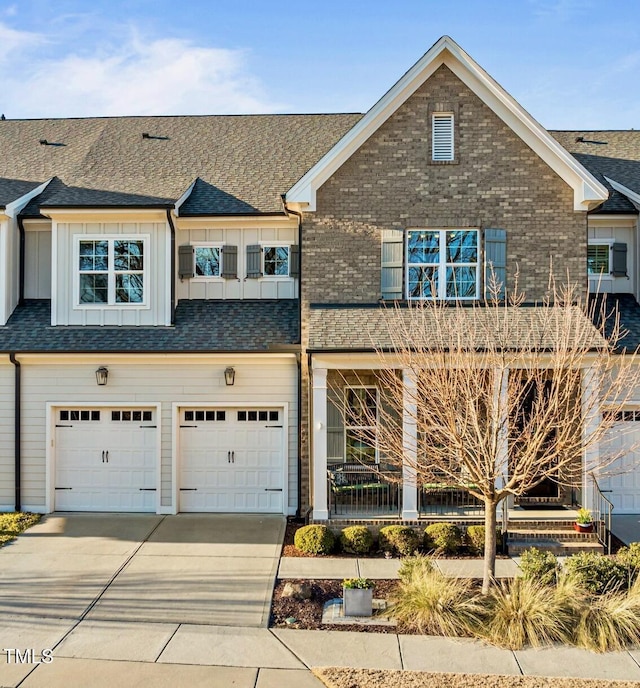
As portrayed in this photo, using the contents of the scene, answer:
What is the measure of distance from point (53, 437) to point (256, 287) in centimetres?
545

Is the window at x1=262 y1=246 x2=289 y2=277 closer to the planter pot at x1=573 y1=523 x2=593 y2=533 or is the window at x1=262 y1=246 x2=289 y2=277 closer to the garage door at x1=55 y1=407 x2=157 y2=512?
the garage door at x1=55 y1=407 x2=157 y2=512

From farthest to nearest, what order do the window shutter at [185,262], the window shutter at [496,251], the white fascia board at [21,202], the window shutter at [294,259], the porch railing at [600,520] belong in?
1. the window shutter at [185,262]
2. the window shutter at [294,259]
3. the white fascia board at [21,202]
4. the window shutter at [496,251]
5. the porch railing at [600,520]

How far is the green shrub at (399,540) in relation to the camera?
10078 millimetres

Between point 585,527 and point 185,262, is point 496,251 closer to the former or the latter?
point 585,527

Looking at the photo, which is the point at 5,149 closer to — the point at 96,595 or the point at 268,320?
the point at 268,320

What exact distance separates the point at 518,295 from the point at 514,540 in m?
4.75

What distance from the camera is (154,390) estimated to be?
12.6 m

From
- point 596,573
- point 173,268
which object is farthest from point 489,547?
point 173,268

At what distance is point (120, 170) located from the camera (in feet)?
48.1

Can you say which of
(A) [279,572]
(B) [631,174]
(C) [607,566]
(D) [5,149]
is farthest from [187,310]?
(B) [631,174]

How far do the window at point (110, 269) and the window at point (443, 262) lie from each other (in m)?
5.88

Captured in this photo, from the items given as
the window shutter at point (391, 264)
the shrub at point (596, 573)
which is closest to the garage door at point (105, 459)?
Answer: the window shutter at point (391, 264)

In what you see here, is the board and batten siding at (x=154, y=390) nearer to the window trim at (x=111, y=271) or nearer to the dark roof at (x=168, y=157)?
the window trim at (x=111, y=271)

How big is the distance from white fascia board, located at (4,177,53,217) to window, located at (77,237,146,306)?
5.68 ft
